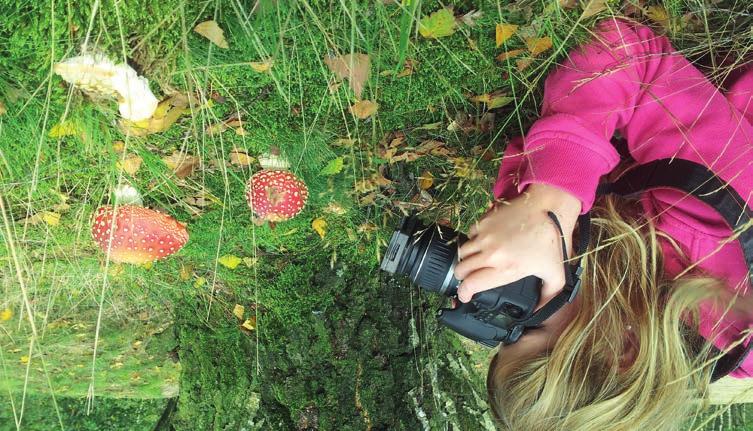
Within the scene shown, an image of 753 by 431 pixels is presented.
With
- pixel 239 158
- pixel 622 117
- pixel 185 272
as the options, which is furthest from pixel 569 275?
pixel 185 272

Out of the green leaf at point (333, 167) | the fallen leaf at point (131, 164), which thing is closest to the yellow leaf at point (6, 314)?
the fallen leaf at point (131, 164)

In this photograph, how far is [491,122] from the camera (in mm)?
1266

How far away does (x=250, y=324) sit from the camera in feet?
4.81

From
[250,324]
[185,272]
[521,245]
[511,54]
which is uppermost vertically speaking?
[511,54]

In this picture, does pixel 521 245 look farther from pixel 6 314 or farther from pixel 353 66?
pixel 6 314

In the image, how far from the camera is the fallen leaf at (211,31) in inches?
34.9

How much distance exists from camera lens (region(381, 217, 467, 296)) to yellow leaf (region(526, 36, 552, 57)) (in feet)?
1.32

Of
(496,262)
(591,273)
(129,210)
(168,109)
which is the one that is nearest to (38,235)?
(129,210)

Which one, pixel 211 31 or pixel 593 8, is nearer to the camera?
pixel 211 31

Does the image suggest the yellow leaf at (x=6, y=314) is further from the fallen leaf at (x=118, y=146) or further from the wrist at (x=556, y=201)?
the wrist at (x=556, y=201)

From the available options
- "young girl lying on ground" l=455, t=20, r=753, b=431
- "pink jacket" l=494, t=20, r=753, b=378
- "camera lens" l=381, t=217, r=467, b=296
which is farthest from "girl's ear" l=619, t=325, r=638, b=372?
"camera lens" l=381, t=217, r=467, b=296

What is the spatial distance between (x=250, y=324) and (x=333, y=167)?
522 mm

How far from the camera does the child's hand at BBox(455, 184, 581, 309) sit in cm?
95

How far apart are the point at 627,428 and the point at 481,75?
30.7 inches
